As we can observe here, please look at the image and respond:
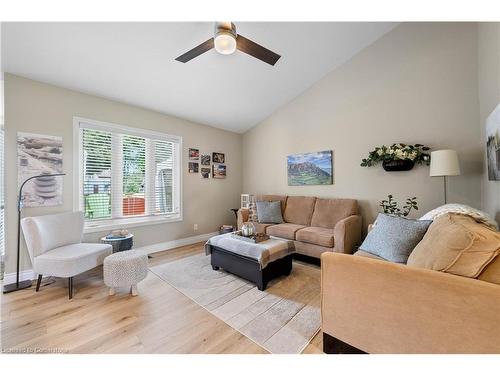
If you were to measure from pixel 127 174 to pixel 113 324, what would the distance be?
2.36m

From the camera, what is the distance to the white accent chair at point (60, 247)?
214 centimetres

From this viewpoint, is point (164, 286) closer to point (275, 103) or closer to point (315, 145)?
point (315, 145)

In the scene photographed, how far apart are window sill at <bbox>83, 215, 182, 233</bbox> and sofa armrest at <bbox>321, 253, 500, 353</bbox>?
10.2 ft

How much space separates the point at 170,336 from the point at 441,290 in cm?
176

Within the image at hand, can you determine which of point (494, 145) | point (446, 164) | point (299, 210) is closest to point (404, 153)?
point (446, 164)

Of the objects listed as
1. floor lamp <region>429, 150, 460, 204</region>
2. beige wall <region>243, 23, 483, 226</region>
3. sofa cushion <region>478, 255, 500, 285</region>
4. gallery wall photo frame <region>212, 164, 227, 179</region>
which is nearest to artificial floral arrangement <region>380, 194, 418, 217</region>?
beige wall <region>243, 23, 483, 226</region>

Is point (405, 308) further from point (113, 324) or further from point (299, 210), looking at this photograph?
point (299, 210)

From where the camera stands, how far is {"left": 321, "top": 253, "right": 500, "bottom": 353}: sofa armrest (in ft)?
3.20

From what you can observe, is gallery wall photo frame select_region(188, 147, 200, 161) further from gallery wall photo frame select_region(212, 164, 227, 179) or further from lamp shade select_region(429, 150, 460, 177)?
lamp shade select_region(429, 150, 460, 177)

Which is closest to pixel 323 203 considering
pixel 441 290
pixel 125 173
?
pixel 441 290

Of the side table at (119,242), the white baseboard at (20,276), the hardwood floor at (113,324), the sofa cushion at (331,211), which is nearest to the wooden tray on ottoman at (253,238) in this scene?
the hardwood floor at (113,324)

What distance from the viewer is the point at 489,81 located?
212 cm

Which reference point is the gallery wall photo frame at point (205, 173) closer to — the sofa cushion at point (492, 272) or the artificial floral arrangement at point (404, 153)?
the artificial floral arrangement at point (404, 153)

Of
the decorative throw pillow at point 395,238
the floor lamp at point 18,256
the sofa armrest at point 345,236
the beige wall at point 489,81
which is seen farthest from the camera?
the sofa armrest at point 345,236
